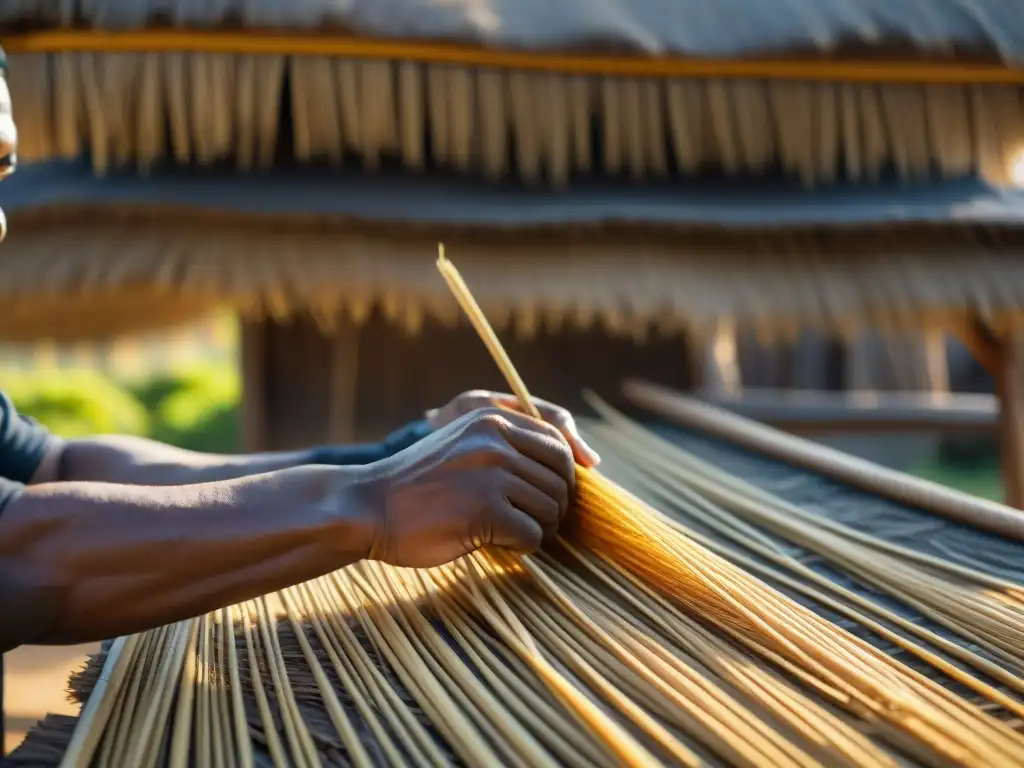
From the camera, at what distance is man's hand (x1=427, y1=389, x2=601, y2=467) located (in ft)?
2.29

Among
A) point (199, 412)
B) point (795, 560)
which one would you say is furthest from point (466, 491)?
point (199, 412)

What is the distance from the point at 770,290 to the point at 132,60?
32.5 inches

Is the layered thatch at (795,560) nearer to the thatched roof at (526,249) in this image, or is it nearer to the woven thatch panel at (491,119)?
the thatched roof at (526,249)

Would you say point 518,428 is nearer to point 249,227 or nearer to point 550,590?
point 550,590

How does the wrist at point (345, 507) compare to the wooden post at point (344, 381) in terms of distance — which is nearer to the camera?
the wrist at point (345, 507)

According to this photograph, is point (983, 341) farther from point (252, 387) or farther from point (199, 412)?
point (199, 412)

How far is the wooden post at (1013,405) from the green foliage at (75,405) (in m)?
3.61

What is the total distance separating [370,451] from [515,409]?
0.48 ft

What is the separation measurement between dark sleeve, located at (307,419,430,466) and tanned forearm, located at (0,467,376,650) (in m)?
0.26

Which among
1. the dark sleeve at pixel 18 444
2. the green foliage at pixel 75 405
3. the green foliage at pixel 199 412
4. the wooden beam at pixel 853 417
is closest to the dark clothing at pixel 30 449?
the dark sleeve at pixel 18 444

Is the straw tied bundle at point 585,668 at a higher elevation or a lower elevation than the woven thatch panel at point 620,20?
lower

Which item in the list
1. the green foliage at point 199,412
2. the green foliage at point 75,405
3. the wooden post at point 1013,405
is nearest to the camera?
the wooden post at point 1013,405

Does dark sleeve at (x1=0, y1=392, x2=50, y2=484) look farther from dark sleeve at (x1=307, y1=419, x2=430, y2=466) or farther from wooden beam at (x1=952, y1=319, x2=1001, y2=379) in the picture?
wooden beam at (x1=952, y1=319, x2=1001, y2=379)

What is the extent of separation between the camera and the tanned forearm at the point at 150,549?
0.51 m
